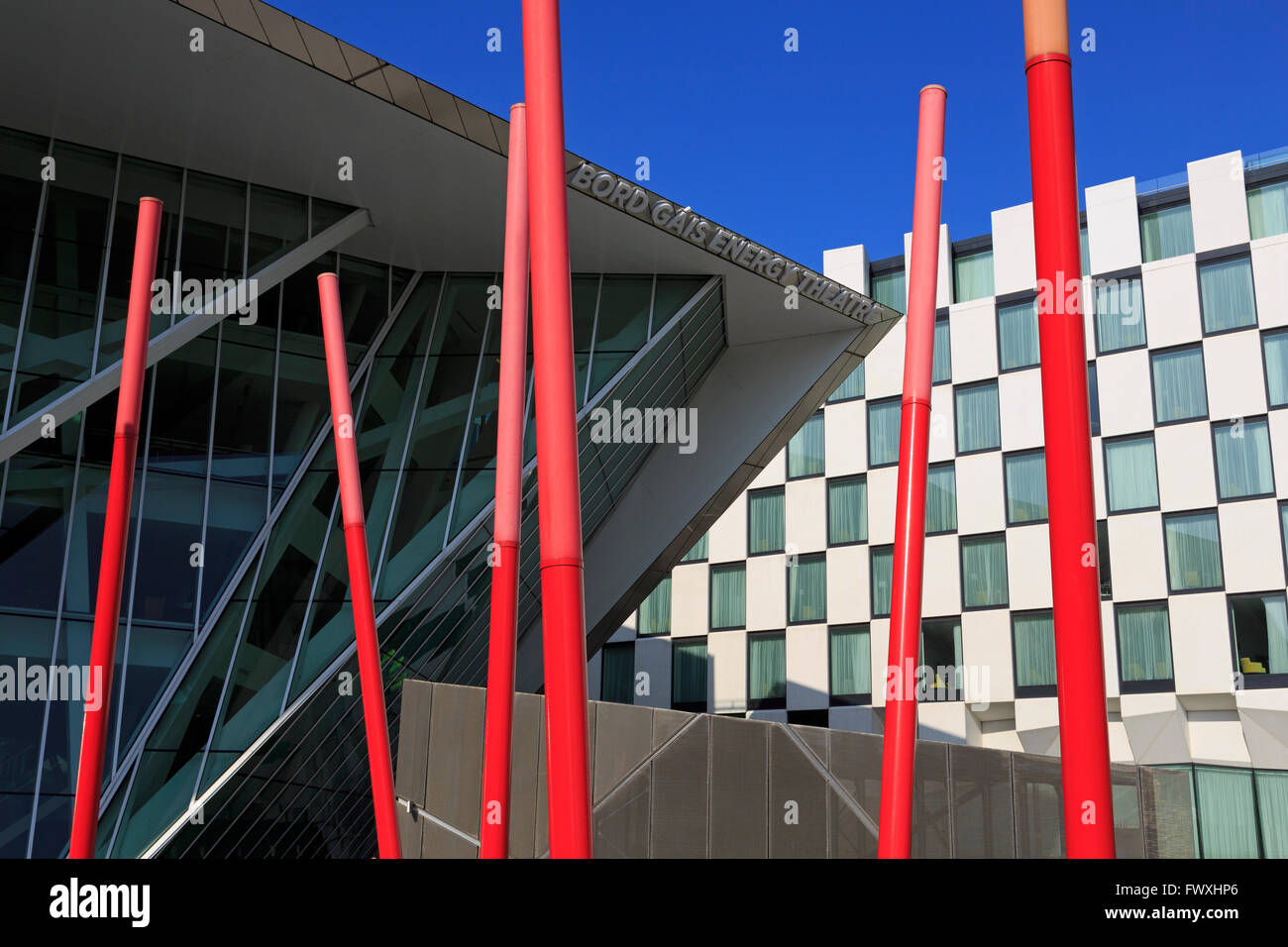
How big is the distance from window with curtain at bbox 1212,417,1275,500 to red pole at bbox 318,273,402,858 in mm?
33063

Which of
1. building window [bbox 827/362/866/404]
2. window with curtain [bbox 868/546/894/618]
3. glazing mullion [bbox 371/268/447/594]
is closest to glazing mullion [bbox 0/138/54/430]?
glazing mullion [bbox 371/268/447/594]

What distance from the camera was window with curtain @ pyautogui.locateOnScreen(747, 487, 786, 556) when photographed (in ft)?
166

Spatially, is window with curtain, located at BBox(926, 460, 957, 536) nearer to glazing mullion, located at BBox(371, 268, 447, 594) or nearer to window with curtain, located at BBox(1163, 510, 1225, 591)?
window with curtain, located at BBox(1163, 510, 1225, 591)

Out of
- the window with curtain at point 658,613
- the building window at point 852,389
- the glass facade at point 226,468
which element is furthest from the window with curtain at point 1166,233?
the glass facade at point 226,468

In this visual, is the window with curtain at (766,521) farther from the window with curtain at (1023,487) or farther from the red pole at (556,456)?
the red pole at (556,456)

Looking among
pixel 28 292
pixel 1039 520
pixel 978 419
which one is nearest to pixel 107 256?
pixel 28 292

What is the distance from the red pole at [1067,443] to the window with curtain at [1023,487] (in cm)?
3987

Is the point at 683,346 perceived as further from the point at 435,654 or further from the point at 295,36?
the point at 295,36

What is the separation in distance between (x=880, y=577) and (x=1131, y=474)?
1008cm

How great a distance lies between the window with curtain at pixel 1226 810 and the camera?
124 feet

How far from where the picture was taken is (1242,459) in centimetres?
4028

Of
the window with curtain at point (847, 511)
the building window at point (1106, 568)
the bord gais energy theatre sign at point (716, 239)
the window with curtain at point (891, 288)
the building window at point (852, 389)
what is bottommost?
the building window at point (1106, 568)

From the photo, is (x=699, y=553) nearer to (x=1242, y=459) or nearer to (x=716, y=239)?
(x=1242, y=459)
